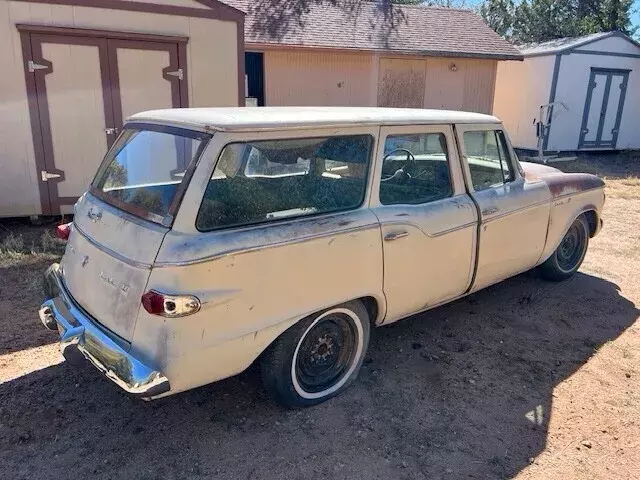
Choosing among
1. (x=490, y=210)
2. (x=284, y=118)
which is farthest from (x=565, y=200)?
(x=284, y=118)

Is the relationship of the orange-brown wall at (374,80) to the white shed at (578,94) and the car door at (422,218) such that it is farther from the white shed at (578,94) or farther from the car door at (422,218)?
the car door at (422,218)

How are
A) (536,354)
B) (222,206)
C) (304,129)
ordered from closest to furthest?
(222,206) → (304,129) → (536,354)

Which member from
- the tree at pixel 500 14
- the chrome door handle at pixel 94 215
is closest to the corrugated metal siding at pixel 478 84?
the chrome door handle at pixel 94 215

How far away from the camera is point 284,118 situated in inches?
116

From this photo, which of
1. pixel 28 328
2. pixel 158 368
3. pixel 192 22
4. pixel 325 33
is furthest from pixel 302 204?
pixel 325 33

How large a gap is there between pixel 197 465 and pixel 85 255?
1313 mm

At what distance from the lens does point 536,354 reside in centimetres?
393

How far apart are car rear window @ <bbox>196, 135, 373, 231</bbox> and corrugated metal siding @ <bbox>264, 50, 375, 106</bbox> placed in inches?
366

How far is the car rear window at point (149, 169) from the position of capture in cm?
271

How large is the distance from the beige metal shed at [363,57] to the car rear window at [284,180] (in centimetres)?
916

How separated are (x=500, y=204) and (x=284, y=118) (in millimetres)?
1932

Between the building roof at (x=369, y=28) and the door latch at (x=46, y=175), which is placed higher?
the building roof at (x=369, y=28)

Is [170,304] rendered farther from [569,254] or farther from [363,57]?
[363,57]

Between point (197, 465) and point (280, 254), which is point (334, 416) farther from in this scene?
point (280, 254)
